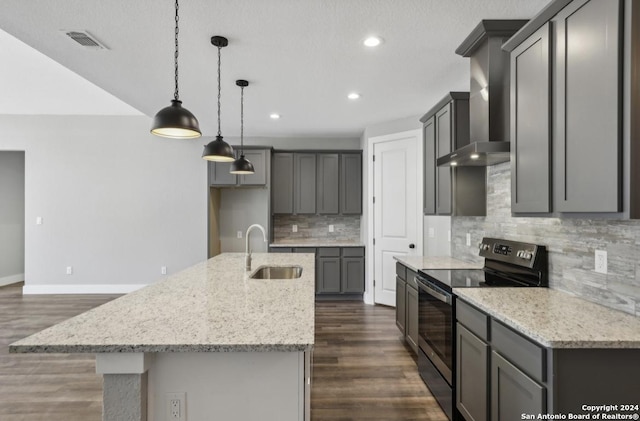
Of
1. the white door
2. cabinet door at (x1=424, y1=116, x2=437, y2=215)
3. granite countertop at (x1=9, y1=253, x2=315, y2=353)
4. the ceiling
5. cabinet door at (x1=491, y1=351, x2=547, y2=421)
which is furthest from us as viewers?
the white door

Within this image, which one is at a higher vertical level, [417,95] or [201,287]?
[417,95]

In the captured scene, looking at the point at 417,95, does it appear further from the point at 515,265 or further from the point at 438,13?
the point at 515,265

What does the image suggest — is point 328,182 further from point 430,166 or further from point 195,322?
point 195,322

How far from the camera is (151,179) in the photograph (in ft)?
17.7

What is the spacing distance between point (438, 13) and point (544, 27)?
2.24ft

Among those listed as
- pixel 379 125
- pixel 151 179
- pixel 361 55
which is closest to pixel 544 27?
pixel 361 55

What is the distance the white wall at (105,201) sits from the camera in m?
5.24

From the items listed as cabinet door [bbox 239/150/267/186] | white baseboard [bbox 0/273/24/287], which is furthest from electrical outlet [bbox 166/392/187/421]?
white baseboard [bbox 0/273/24/287]

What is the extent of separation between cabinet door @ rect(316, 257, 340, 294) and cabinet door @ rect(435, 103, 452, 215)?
2267 millimetres

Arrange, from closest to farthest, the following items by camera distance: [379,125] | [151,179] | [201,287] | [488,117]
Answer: [201,287] < [488,117] < [379,125] < [151,179]

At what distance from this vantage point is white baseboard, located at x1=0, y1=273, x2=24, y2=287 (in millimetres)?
5936

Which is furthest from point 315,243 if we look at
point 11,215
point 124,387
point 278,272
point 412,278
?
point 11,215

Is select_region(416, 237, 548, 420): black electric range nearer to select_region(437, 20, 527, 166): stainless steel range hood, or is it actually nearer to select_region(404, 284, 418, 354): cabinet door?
select_region(404, 284, 418, 354): cabinet door

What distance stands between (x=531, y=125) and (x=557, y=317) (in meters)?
1.01
